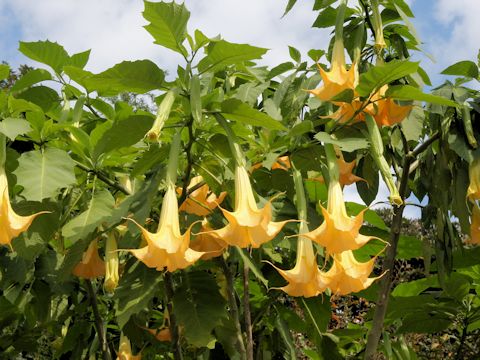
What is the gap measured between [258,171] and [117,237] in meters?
0.43

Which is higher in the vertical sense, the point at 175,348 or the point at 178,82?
the point at 178,82

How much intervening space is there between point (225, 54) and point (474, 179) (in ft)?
2.25

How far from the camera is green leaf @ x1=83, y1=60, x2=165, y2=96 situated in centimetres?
134

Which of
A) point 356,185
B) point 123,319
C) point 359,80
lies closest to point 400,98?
point 359,80

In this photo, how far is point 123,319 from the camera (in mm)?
1429

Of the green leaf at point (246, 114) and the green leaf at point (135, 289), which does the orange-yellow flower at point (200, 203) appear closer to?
the green leaf at point (135, 289)

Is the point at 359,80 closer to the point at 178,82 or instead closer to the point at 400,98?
the point at 400,98

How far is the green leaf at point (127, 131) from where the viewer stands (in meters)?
1.42

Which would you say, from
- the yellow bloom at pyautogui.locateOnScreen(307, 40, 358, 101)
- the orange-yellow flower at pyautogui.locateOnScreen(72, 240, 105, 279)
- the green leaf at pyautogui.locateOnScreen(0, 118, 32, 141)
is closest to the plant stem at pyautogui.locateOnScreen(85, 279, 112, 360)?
the orange-yellow flower at pyautogui.locateOnScreen(72, 240, 105, 279)

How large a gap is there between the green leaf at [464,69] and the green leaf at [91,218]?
1025 mm

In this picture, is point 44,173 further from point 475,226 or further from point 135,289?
point 475,226

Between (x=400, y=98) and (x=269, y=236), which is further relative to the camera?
(x=400, y=98)

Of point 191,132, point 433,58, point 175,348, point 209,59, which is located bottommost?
point 175,348

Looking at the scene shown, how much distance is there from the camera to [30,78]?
184cm
